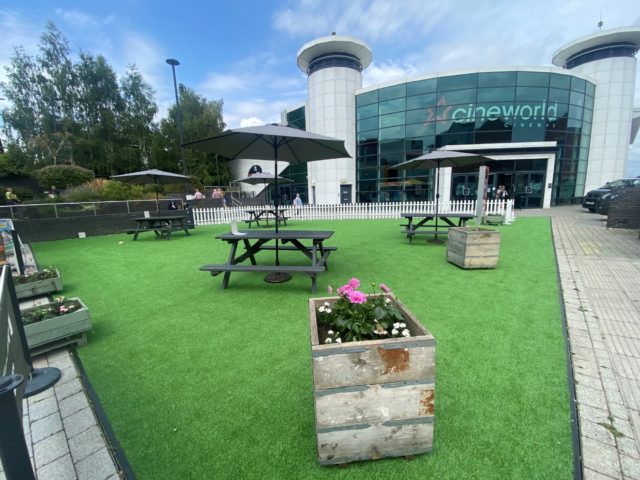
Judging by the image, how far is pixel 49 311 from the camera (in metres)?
3.02

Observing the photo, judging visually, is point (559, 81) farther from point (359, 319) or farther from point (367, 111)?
point (359, 319)

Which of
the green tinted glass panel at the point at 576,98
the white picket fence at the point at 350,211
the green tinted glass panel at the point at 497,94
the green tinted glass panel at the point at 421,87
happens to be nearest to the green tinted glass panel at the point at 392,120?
the green tinted glass panel at the point at 421,87

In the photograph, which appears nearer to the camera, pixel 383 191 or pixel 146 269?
pixel 146 269

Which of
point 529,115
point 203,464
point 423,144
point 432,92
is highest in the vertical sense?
point 432,92

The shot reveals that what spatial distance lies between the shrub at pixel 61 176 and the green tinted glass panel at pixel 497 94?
92.1ft

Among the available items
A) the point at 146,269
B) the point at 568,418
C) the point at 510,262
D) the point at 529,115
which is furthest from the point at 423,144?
the point at 568,418

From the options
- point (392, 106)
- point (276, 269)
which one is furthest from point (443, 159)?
point (392, 106)

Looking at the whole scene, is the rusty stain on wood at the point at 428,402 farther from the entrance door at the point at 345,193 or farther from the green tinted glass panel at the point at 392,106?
the entrance door at the point at 345,193

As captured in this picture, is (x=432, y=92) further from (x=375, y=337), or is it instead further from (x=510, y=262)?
(x=375, y=337)

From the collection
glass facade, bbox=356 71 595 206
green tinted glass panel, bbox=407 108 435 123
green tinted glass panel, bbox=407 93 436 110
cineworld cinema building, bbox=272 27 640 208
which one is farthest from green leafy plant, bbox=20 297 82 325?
green tinted glass panel, bbox=407 93 436 110

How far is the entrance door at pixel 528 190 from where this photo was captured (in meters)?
18.9

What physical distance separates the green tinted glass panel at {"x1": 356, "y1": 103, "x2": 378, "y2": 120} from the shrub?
20911mm

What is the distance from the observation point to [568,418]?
1.91 m

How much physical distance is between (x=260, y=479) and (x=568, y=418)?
2.03m
